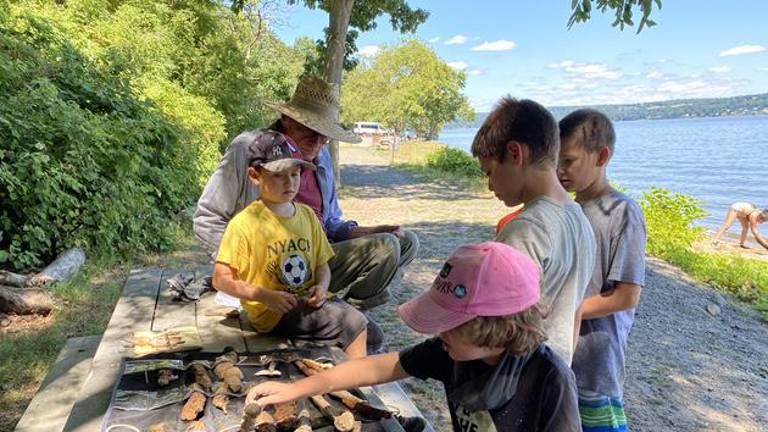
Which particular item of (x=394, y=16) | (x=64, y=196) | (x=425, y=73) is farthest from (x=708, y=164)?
(x=64, y=196)

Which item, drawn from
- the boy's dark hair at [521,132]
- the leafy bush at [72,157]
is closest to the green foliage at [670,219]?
the leafy bush at [72,157]

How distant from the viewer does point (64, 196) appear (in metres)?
5.44

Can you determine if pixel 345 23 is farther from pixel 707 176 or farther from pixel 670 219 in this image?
pixel 707 176

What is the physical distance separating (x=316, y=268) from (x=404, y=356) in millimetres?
1466

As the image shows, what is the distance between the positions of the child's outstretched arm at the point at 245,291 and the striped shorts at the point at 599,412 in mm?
1406

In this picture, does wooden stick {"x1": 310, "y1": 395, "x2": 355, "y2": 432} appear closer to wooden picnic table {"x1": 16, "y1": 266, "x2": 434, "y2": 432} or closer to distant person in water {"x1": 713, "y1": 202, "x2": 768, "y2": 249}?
wooden picnic table {"x1": 16, "y1": 266, "x2": 434, "y2": 432}

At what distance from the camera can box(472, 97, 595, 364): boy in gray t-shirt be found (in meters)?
1.58

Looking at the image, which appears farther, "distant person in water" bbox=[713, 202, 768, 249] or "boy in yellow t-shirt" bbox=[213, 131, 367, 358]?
"distant person in water" bbox=[713, 202, 768, 249]

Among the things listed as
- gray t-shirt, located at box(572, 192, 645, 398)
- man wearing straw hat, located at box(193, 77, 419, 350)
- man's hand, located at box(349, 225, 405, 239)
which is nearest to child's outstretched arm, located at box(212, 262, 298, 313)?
man wearing straw hat, located at box(193, 77, 419, 350)

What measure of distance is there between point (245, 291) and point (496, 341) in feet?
5.52

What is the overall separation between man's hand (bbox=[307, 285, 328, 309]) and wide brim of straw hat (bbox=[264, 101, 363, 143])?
995 millimetres

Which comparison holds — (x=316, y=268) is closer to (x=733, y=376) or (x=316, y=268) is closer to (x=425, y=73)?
(x=733, y=376)

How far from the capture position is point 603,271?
205cm

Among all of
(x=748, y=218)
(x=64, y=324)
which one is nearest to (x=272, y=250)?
(x=64, y=324)
